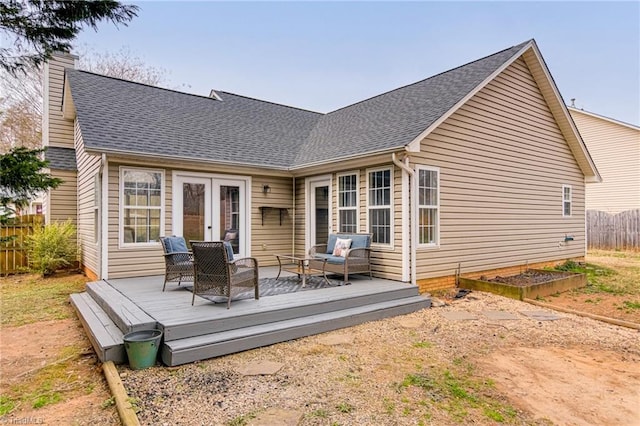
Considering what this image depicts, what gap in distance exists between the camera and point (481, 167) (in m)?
8.07

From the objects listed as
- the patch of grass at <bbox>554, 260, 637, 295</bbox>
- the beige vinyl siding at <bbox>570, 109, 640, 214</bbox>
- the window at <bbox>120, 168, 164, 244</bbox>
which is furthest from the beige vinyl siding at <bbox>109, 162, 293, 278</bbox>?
the beige vinyl siding at <bbox>570, 109, 640, 214</bbox>

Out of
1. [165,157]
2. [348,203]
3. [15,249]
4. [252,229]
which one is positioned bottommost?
[15,249]

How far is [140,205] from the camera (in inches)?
287

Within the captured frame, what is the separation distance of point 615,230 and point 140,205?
17827mm

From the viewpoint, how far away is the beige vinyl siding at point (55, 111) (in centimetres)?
1022

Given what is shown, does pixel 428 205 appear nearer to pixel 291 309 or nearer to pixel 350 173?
pixel 350 173

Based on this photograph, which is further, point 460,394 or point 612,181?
point 612,181

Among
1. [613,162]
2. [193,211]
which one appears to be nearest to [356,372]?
[193,211]

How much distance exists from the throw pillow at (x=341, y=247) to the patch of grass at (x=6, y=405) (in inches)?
198

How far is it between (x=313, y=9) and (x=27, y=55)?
10.4 m

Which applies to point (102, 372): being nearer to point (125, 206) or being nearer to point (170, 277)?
point (170, 277)

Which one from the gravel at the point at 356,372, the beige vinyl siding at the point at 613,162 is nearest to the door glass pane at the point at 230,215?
the gravel at the point at 356,372

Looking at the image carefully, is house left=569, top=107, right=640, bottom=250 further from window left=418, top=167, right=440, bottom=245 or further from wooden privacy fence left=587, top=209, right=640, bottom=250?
window left=418, top=167, right=440, bottom=245

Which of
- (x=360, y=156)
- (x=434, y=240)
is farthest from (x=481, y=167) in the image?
(x=360, y=156)
